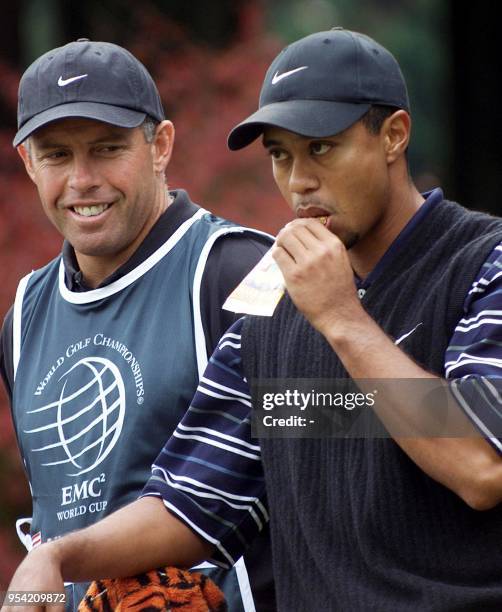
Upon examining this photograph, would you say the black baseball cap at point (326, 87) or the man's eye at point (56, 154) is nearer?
the black baseball cap at point (326, 87)

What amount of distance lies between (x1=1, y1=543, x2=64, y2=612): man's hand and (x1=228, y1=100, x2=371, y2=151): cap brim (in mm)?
1035

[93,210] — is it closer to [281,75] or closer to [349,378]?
[281,75]

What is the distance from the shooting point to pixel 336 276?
2.81 metres

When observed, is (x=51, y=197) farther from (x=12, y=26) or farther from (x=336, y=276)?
(x=12, y=26)

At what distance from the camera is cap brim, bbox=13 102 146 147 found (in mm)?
3879

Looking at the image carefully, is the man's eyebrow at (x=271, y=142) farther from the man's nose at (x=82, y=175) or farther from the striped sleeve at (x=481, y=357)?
the man's nose at (x=82, y=175)

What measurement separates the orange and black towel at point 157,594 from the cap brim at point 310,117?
3.42 ft

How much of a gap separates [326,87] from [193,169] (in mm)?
3067

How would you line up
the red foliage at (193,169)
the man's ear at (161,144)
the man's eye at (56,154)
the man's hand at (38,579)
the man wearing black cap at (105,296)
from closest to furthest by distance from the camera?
1. the man's hand at (38,579)
2. the man wearing black cap at (105,296)
3. the man's eye at (56,154)
4. the man's ear at (161,144)
5. the red foliage at (193,169)

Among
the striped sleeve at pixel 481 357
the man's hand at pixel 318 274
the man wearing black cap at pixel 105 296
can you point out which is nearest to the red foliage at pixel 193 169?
the man wearing black cap at pixel 105 296

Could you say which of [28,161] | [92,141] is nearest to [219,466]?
[92,141]

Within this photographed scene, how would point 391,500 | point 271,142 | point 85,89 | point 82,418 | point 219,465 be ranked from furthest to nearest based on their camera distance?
point 85,89, point 82,418, point 219,465, point 271,142, point 391,500

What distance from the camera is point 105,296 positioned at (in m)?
3.95

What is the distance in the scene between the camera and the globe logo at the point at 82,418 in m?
3.71
